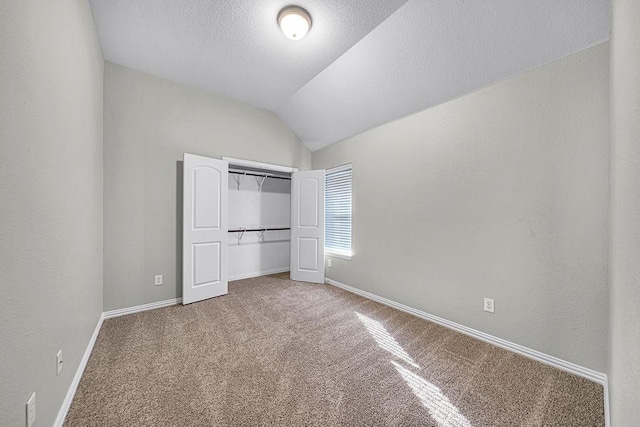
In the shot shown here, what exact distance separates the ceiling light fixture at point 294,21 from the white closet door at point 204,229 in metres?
1.89

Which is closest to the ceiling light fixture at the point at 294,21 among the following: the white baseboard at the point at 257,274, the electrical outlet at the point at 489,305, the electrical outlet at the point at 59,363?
the electrical outlet at the point at 59,363

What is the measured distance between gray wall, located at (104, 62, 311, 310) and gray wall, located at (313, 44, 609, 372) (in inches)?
102

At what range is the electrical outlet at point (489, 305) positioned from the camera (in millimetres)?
2248

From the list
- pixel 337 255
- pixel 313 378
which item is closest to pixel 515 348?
pixel 313 378

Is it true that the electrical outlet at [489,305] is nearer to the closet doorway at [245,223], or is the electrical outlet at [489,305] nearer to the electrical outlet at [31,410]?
the closet doorway at [245,223]

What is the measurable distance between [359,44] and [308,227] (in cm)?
267

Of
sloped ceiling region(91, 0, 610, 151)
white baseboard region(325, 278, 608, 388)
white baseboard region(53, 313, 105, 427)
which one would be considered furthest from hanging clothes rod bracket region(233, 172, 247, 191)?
white baseboard region(325, 278, 608, 388)

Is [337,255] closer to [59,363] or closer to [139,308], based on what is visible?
[139,308]

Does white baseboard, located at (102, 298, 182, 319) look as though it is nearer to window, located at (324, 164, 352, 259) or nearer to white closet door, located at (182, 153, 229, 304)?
white closet door, located at (182, 153, 229, 304)

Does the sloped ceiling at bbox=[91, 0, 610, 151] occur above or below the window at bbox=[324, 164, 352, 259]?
above

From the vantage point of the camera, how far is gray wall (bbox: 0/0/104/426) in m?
0.91

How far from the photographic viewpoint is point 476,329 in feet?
7.73

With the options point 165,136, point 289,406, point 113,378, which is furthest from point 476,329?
point 165,136

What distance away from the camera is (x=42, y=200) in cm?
120
